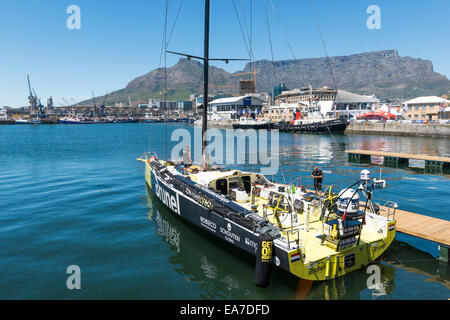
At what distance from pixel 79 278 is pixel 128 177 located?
14581 millimetres


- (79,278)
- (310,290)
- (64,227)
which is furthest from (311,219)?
(64,227)

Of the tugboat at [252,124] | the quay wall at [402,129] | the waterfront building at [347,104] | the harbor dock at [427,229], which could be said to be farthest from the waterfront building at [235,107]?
the harbor dock at [427,229]

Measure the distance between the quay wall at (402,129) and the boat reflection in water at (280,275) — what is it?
186 ft

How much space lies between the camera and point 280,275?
8094mm

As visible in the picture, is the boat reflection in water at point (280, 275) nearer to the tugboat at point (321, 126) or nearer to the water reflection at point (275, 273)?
the water reflection at point (275, 273)

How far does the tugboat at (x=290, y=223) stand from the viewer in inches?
282

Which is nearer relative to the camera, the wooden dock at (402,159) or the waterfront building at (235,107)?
the wooden dock at (402,159)

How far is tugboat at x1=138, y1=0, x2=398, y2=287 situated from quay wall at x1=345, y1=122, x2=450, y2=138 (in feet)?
185

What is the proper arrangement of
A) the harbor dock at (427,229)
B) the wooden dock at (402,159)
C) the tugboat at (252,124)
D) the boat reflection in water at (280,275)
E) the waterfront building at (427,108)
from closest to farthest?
the boat reflection in water at (280,275) < the harbor dock at (427,229) < the wooden dock at (402,159) < the waterfront building at (427,108) < the tugboat at (252,124)

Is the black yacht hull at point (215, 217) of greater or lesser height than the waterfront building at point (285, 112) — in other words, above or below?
below

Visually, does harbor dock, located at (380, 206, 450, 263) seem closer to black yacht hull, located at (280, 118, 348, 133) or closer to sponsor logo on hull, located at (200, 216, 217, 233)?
sponsor logo on hull, located at (200, 216, 217, 233)

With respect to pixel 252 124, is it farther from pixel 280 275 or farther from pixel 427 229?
pixel 280 275
